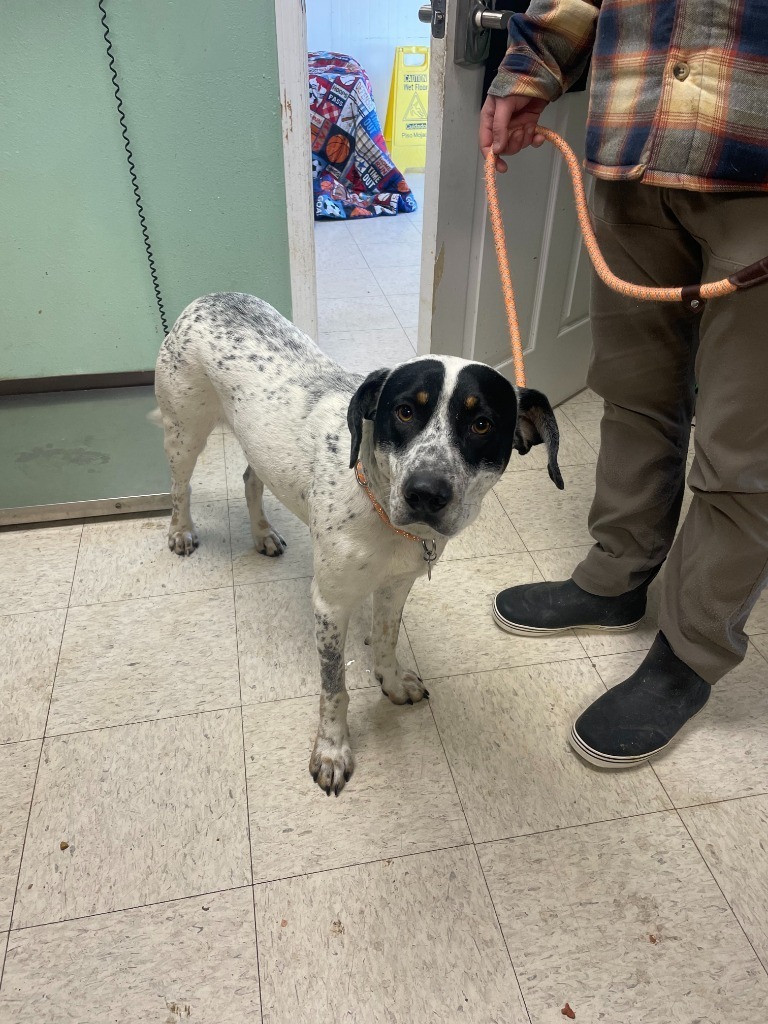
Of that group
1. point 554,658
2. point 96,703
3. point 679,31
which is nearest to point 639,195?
point 679,31

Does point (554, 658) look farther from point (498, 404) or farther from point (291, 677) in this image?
point (498, 404)

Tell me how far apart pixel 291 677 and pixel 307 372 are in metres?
0.80

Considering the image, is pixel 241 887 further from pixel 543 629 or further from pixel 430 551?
pixel 543 629

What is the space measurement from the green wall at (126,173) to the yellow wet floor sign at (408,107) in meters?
3.59

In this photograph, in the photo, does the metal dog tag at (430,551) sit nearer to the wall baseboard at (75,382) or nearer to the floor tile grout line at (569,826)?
the floor tile grout line at (569,826)

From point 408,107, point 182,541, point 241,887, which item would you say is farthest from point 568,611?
point 408,107

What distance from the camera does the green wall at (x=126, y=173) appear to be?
2.26 m

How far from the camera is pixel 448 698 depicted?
1759 millimetres

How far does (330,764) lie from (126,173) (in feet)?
7.33

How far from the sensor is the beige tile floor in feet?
4.06

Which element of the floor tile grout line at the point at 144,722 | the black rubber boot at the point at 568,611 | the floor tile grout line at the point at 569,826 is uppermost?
the black rubber boot at the point at 568,611

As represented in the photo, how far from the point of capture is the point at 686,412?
163 centimetres

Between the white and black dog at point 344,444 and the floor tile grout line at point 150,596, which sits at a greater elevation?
the white and black dog at point 344,444

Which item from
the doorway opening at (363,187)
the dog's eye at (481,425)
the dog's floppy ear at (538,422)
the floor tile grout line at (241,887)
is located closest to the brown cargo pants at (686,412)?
the dog's floppy ear at (538,422)
